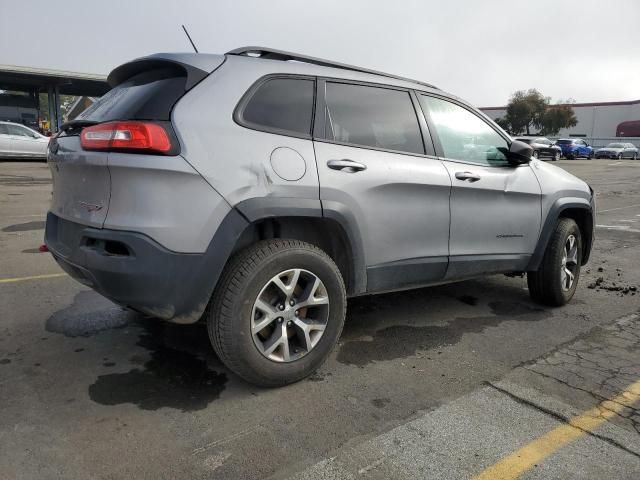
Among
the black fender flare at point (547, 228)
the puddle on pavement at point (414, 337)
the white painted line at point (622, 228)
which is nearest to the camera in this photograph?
the puddle on pavement at point (414, 337)

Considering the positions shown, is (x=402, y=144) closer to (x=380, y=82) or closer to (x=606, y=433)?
(x=380, y=82)

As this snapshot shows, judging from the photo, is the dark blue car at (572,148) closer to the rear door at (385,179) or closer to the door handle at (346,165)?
the rear door at (385,179)

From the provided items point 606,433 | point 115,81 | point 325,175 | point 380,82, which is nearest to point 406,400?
point 606,433

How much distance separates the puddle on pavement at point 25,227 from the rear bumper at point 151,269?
5522 mm

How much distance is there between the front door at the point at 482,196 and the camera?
12.6ft

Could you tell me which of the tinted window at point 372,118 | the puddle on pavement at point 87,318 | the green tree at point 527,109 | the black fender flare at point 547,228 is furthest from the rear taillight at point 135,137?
the green tree at point 527,109

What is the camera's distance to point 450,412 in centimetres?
279

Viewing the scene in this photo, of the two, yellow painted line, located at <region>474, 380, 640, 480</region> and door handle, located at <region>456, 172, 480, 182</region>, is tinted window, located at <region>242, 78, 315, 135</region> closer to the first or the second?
door handle, located at <region>456, 172, 480, 182</region>

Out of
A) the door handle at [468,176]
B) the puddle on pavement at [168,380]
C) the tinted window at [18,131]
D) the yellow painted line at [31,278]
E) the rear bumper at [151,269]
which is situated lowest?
the puddle on pavement at [168,380]

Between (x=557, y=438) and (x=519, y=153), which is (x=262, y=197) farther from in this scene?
(x=519, y=153)

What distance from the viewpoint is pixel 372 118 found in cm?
351

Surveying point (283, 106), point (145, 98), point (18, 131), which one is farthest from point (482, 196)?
point (18, 131)

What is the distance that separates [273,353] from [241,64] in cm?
167

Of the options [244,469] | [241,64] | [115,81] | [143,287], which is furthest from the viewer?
[115,81]
